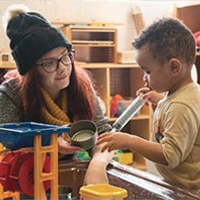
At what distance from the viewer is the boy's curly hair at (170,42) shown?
50.9 inches

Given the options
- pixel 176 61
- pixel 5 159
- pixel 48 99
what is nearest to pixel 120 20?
pixel 48 99

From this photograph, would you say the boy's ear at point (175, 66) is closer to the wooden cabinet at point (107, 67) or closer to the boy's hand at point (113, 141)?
A: the boy's hand at point (113, 141)

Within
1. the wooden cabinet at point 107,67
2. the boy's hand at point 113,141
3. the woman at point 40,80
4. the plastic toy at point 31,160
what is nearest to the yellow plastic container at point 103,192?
the plastic toy at point 31,160

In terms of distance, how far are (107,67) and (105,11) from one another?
54 cm

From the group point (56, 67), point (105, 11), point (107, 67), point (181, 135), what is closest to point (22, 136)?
point (181, 135)

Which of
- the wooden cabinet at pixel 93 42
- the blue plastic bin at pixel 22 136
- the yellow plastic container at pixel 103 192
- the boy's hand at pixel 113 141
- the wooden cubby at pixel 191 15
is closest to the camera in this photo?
the yellow plastic container at pixel 103 192

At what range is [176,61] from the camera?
4.22 feet

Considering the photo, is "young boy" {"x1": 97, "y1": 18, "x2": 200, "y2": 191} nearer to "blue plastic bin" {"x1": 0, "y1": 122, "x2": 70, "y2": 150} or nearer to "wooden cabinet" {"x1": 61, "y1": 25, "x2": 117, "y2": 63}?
"blue plastic bin" {"x1": 0, "y1": 122, "x2": 70, "y2": 150}

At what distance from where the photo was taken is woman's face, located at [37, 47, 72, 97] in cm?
152

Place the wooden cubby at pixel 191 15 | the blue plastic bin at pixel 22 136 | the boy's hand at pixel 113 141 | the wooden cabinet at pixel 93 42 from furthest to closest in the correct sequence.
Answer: the wooden cubby at pixel 191 15 < the wooden cabinet at pixel 93 42 < the boy's hand at pixel 113 141 < the blue plastic bin at pixel 22 136

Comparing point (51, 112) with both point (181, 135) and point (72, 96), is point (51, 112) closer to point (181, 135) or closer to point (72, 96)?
point (72, 96)

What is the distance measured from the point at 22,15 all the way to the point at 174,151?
2.52 ft

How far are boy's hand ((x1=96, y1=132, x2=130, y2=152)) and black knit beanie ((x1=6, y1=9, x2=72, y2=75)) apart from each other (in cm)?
55

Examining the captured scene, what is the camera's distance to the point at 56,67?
152 cm
